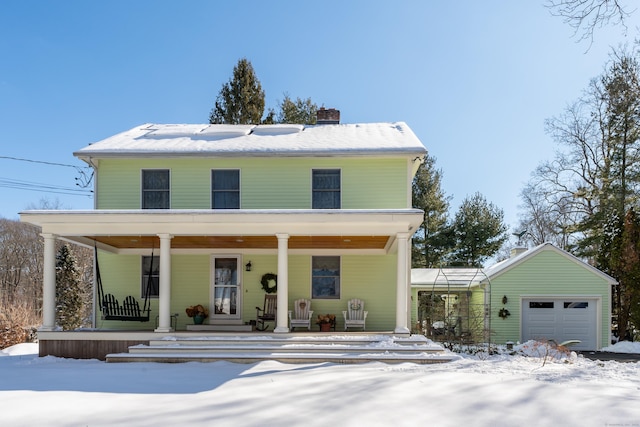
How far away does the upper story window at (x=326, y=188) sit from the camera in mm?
12969

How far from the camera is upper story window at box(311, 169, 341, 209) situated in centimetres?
1297

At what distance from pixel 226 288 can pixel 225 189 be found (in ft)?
8.69

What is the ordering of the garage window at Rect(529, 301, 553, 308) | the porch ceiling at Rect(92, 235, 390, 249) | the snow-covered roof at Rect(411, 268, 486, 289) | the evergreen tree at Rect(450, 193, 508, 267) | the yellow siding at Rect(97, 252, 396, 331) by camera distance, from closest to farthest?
the porch ceiling at Rect(92, 235, 390, 249)
the yellow siding at Rect(97, 252, 396, 331)
the garage window at Rect(529, 301, 553, 308)
the snow-covered roof at Rect(411, 268, 486, 289)
the evergreen tree at Rect(450, 193, 508, 267)

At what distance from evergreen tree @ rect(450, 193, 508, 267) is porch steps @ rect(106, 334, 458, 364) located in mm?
18136

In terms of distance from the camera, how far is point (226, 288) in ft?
42.4

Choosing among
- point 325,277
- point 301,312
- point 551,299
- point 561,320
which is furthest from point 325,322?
point 561,320

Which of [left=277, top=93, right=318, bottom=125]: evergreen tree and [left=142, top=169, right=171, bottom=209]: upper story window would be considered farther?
[left=277, top=93, right=318, bottom=125]: evergreen tree

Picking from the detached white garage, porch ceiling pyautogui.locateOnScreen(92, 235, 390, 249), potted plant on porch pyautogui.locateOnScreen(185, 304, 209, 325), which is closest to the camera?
porch ceiling pyautogui.locateOnScreen(92, 235, 390, 249)

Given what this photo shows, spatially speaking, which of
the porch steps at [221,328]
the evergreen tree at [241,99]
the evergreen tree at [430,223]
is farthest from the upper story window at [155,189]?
the evergreen tree at [430,223]

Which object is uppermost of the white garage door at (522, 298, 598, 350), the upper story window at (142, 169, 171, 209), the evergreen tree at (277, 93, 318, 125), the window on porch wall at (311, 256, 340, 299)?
the evergreen tree at (277, 93, 318, 125)

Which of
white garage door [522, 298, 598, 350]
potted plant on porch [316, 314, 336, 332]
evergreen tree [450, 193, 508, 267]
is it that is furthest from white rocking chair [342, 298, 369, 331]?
evergreen tree [450, 193, 508, 267]

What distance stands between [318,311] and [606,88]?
56.0 feet

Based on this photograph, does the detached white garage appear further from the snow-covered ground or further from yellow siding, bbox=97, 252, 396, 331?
the snow-covered ground

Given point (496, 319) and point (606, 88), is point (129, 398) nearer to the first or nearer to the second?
point (496, 319)
